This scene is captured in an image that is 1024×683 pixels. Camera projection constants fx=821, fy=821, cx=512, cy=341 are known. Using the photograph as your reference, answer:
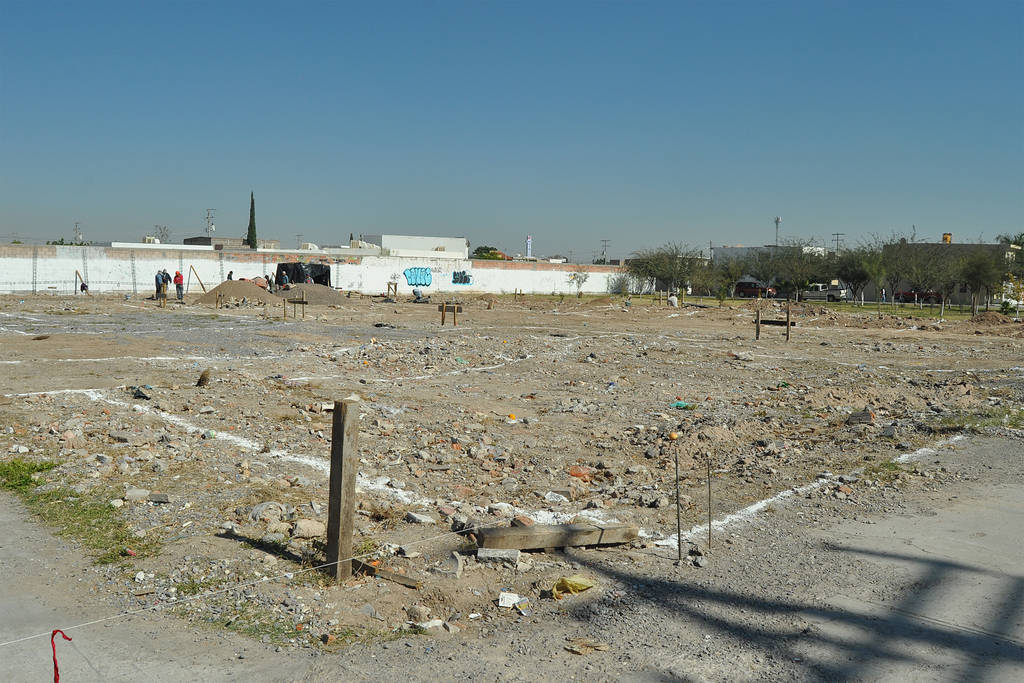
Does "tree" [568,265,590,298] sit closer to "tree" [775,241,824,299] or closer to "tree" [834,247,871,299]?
"tree" [775,241,824,299]

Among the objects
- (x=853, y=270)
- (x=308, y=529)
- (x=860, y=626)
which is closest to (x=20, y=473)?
(x=308, y=529)

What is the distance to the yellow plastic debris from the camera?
18.5 feet

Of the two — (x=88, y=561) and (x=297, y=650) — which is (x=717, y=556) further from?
(x=88, y=561)

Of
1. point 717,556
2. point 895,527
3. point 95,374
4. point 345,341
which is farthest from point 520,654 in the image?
point 345,341

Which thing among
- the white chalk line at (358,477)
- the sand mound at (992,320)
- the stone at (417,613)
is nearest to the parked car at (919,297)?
the sand mound at (992,320)

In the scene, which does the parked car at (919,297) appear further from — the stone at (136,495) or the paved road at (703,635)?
the stone at (136,495)

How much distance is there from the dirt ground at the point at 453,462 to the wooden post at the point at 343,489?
19 centimetres

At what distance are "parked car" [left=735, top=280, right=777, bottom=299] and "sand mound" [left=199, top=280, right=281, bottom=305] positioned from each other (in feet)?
132

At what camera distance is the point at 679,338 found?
2803cm

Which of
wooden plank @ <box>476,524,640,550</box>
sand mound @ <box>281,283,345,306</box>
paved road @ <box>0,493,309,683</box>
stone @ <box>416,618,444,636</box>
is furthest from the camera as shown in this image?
sand mound @ <box>281,283,345,306</box>

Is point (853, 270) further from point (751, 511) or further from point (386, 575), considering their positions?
point (386, 575)

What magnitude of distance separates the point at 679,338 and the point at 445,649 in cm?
2409

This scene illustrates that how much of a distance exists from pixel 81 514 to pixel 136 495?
51 cm

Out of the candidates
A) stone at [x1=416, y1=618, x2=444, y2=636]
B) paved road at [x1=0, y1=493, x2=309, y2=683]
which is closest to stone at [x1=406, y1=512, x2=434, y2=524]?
stone at [x1=416, y1=618, x2=444, y2=636]
